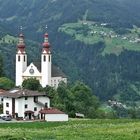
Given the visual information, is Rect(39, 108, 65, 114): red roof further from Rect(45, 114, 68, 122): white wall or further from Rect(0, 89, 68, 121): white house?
Rect(0, 89, 68, 121): white house

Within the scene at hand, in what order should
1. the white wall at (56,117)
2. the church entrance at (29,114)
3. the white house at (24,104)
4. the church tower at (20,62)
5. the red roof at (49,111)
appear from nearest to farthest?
the white wall at (56,117)
the red roof at (49,111)
the white house at (24,104)
the church entrance at (29,114)
the church tower at (20,62)

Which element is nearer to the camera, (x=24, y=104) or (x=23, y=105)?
(x=24, y=104)

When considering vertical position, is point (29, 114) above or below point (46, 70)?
below

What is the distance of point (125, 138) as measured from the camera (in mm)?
33250

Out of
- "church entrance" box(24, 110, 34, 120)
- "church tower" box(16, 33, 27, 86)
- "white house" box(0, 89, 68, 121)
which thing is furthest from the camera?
"church tower" box(16, 33, 27, 86)

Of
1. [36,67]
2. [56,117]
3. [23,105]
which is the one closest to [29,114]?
[23,105]

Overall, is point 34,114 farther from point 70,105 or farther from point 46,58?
point 46,58

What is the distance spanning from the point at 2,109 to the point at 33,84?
2092 centimetres

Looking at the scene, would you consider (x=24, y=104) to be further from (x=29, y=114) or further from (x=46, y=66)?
(x=46, y=66)

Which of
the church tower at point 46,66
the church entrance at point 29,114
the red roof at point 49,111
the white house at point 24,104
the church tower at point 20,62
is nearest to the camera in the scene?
the red roof at point 49,111

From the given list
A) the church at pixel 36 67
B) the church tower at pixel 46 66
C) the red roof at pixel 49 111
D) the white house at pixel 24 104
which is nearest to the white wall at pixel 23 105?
the white house at pixel 24 104

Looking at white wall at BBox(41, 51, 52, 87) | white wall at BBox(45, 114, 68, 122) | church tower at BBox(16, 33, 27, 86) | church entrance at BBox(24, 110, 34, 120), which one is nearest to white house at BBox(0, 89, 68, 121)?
church entrance at BBox(24, 110, 34, 120)

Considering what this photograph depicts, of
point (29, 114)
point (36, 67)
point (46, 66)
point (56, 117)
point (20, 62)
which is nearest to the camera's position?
point (56, 117)

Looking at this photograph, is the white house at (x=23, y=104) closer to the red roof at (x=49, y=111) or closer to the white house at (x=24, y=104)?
the white house at (x=24, y=104)
